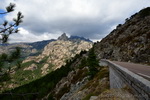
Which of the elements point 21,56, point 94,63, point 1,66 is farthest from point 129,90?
point 94,63

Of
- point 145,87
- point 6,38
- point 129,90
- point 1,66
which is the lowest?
point 129,90

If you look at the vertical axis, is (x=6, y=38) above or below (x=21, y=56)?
above

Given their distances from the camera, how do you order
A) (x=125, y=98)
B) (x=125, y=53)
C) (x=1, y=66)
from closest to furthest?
1. (x=1, y=66)
2. (x=125, y=98)
3. (x=125, y=53)

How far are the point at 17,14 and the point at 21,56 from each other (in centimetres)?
255

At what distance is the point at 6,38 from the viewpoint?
8.56 meters

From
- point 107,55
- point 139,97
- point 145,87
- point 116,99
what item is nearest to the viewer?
point 145,87

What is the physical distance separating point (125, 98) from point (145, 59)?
43249 mm

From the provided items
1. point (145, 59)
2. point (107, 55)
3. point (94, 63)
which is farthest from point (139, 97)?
point (107, 55)

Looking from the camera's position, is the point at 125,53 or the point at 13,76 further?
the point at 125,53

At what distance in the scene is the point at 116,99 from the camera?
8922mm

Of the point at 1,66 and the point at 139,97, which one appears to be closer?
the point at 139,97

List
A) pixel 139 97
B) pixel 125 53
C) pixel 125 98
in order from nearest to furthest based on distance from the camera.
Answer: pixel 139 97, pixel 125 98, pixel 125 53

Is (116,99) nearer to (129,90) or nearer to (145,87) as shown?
(129,90)

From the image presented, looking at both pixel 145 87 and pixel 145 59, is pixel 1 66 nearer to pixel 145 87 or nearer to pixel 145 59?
pixel 145 87
